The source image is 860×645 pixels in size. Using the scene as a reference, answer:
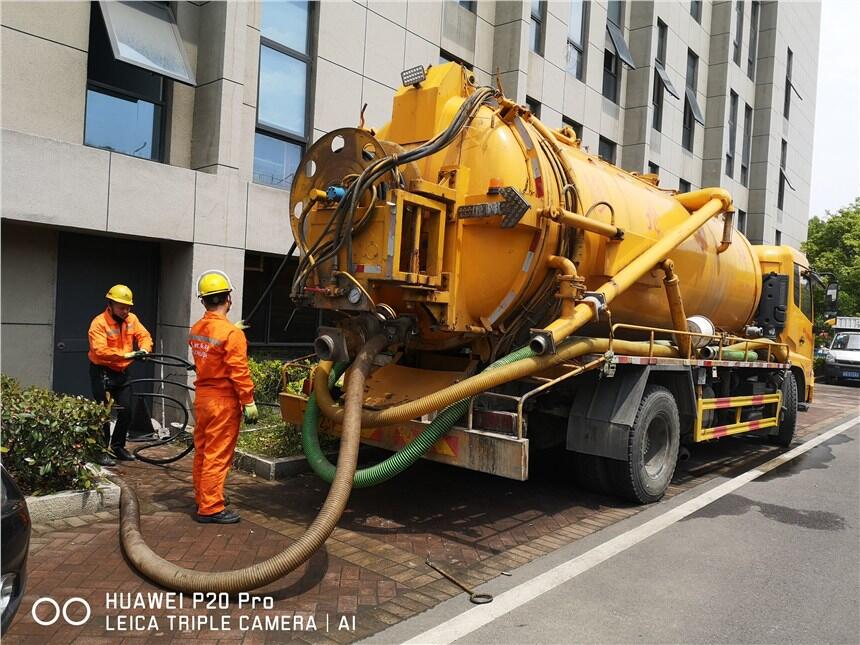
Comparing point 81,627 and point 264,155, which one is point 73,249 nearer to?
point 264,155

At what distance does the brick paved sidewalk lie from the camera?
3.54m

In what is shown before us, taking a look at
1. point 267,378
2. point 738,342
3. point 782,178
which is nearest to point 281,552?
point 267,378

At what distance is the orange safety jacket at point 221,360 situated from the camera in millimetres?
4926

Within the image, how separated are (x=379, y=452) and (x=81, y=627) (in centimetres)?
374

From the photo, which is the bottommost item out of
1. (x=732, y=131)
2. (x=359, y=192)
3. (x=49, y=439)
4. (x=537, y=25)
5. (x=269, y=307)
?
(x=49, y=439)

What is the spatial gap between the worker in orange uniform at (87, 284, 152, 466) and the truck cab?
73.6 feet

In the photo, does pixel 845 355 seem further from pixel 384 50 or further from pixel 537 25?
pixel 384 50

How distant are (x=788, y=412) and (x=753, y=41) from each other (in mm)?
20250

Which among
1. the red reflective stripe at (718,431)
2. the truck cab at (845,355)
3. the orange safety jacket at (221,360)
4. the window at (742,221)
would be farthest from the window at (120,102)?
the window at (742,221)

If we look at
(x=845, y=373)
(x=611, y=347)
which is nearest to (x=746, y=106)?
(x=845, y=373)

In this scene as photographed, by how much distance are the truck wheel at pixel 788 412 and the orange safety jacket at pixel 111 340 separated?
8.38 m

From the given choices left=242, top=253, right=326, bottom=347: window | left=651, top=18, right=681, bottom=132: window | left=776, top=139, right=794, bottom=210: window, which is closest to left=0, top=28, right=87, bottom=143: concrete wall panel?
left=242, top=253, right=326, bottom=347: window

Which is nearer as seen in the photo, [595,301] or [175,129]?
[595,301]

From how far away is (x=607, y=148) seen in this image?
1809cm
